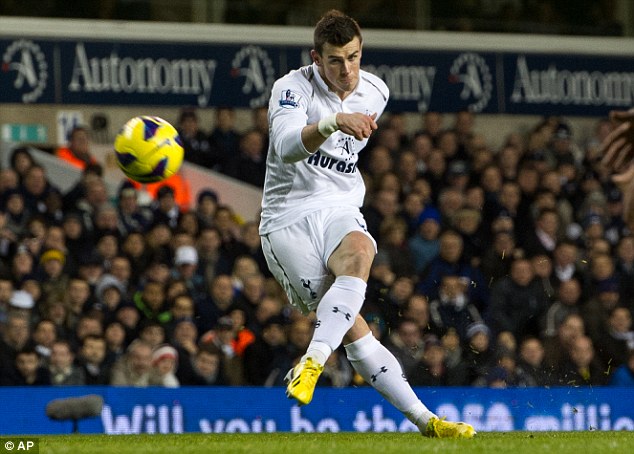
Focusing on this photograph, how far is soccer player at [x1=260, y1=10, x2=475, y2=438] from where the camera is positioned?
26.0 ft

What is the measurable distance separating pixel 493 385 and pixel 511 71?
22.3ft

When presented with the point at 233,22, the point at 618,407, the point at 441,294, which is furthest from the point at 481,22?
the point at 618,407

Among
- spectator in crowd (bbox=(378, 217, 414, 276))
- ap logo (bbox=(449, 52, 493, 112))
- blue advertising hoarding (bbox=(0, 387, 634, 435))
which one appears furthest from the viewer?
ap logo (bbox=(449, 52, 493, 112))

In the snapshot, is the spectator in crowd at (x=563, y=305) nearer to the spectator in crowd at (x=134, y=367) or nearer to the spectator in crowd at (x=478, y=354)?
the spectator in crowd at (x=478, y=354)

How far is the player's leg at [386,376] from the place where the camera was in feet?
26.8

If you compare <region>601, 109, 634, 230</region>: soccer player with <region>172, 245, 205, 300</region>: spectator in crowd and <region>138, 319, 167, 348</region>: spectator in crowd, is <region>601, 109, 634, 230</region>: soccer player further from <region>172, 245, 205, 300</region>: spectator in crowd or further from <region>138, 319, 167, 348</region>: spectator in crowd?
<region>172, 245, 205, 300</region>: spectator in crowd

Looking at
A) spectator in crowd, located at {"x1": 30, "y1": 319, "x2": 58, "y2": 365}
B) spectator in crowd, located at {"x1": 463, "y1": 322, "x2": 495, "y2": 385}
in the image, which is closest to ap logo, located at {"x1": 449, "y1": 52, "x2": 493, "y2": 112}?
spectator in crowd, located at {"x1": 463, "y1": 322, "x2": 495, "y2": 385}

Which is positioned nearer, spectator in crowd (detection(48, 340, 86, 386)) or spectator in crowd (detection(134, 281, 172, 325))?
spectator in crowd (detection(48, 340, 86, 386))

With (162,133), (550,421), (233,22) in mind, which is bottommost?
(550,421)

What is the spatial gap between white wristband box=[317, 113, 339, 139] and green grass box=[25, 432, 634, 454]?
1.64m

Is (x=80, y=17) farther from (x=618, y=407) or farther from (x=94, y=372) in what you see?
(x=618, y=407)

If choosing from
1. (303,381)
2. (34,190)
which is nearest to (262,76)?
(34,190)

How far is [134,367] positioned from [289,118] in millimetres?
4837

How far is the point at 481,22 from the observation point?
62.9ft
